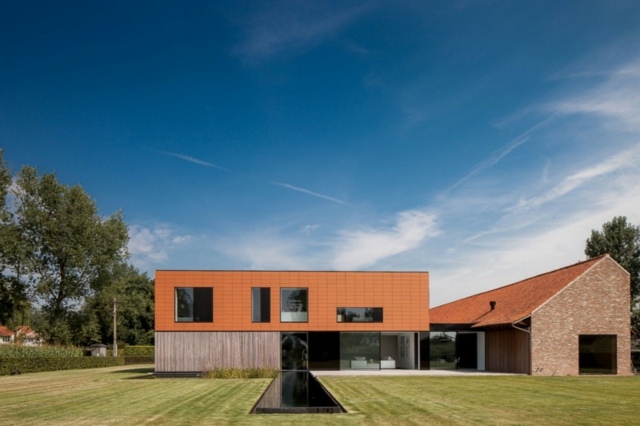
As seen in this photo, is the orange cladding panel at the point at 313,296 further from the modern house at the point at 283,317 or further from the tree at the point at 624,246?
the tree at the point at 624,246

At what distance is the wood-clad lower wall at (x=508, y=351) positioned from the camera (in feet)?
85.4

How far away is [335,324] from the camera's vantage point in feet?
91.1

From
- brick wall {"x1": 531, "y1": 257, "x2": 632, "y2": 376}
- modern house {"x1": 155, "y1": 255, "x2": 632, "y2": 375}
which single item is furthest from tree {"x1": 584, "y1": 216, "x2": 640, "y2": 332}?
brick wall {"x1": 531, "y1": 257, "x2": 632, "y2": 376}

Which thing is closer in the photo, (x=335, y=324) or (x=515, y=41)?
(x=515, y=41)

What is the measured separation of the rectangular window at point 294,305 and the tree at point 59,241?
21.5m

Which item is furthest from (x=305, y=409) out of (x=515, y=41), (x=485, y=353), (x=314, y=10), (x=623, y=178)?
(x=485, y=353)

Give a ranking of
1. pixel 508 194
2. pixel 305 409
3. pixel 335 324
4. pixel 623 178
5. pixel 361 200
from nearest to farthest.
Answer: pixel 305 409, pixel 623 178, pixel 508 194, pixel 361 200, pixel 335 324

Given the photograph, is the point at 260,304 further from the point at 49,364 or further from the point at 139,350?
the point at 139,350

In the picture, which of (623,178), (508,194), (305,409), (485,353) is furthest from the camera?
(485,353)

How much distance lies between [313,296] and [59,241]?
23.6 meters

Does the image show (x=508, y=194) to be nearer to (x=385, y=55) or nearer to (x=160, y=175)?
(x=385, y=55)

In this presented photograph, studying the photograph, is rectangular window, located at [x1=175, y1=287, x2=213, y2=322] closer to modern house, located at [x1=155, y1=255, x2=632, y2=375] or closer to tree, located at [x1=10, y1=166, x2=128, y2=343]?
modern house, located at [x1=155, y1=255, x2=632, y2=375]

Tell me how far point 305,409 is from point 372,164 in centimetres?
1277

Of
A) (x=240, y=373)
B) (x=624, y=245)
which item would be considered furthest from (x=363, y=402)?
(x=624, y=245)
